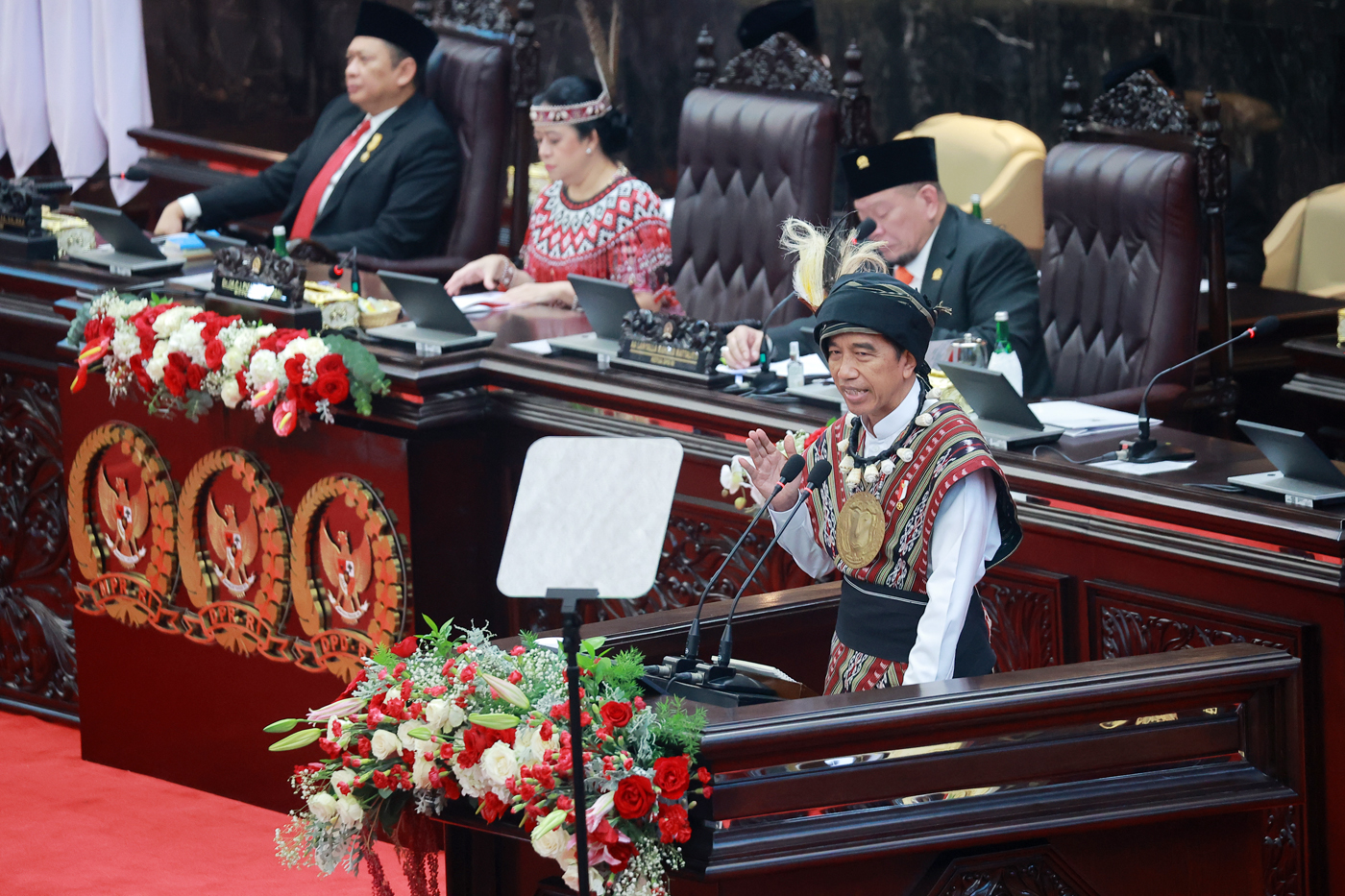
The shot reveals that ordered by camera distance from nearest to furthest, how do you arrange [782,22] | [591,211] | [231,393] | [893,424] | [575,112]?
[893,424], [231,393], [575,112], [591,211], [782,22]

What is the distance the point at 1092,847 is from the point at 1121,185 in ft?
7.49

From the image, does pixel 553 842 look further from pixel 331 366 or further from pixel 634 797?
pixel 331 366

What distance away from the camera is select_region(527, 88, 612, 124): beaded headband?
4.34 m

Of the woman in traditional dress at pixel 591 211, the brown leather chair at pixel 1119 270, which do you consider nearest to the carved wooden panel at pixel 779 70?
the woman in traditional dress at pixel 591 211

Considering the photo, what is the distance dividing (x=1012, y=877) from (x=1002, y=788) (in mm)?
99

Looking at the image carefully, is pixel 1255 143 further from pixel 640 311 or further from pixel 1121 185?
pixel 640 311

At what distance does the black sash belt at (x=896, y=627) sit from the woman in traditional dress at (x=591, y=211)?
7.10ft

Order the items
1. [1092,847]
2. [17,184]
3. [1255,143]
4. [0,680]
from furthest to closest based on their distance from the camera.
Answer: [1255,143], [17,184], [0,680], [1092,847]

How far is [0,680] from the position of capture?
4.32 meters

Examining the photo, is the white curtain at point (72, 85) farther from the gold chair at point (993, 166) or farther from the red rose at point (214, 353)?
the red rose at point (214, 353)

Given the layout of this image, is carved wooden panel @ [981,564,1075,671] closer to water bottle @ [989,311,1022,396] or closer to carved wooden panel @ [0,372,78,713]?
water bottle @ [989,311,1022,396]

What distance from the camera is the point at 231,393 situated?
3531mm

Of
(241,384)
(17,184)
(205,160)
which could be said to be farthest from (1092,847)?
(205,160)

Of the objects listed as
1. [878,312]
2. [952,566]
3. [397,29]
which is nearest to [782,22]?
[397,29]
